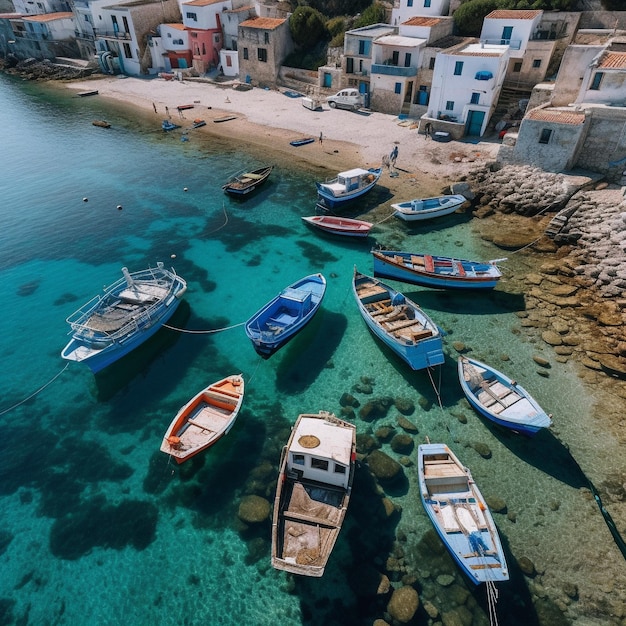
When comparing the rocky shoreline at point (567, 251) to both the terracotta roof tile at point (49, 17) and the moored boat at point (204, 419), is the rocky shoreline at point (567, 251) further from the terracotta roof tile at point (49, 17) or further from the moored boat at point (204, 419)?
the terracotta roof tile at point (49, 17)

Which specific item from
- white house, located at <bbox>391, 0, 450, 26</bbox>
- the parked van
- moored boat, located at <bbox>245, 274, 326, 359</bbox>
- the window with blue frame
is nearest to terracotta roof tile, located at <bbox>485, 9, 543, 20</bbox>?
white house, located at <bbox>391, 0, 450, 26</bbox>

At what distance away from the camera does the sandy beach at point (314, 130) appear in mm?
41156

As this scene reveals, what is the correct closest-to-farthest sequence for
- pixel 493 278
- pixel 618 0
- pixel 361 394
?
1. pixel 361 394
2. pixel 493 278
3. pixel 618 0

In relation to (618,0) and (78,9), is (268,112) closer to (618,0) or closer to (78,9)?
(618,0)

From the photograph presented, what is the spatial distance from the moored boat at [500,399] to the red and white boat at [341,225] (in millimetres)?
15005

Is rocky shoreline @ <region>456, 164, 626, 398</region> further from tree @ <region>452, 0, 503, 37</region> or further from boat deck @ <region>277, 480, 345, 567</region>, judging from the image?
tree @ <region>452, 0, 503, 37</region>

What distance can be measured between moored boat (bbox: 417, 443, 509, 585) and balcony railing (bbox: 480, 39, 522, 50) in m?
49.3

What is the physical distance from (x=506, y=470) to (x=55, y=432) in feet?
71.0

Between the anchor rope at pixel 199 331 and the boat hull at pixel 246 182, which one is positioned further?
the boat hull at pixel 246 182

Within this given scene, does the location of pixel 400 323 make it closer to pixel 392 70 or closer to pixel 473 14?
pixel 392 70

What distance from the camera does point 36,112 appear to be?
62812mm

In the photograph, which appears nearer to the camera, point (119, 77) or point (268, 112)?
point (268, 112)

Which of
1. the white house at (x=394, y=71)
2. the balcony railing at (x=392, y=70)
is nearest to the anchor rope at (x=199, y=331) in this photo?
the balcony railing at (x=392, y=70)

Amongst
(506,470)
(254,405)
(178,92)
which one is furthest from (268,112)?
(506,470)
